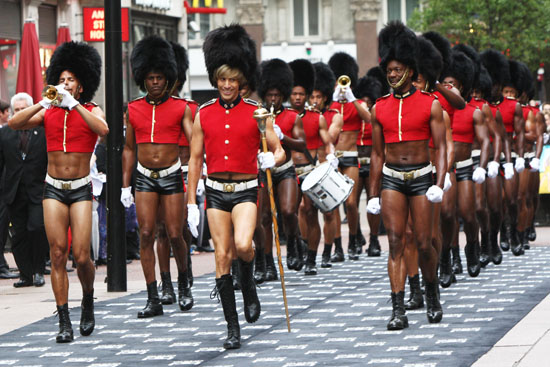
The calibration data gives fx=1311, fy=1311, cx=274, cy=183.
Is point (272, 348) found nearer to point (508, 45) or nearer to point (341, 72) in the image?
point (341, 72)

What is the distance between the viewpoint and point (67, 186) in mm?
9836

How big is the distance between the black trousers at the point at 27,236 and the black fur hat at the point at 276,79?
279cm

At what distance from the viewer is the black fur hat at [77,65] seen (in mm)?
10500

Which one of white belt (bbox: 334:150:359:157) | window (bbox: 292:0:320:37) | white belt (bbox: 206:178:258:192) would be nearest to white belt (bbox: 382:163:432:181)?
white belt (bbox: 206:178:258:192)

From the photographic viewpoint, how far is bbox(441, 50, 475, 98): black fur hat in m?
13.5

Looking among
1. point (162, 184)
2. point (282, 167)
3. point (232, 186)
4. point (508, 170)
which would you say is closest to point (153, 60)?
point (162, 184)

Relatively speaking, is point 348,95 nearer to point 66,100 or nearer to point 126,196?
point 126,196

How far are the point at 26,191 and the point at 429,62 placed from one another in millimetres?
5281

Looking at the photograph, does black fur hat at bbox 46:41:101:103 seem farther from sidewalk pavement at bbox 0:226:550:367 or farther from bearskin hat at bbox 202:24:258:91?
sidewalk pavement at bbox 0:226:550:367

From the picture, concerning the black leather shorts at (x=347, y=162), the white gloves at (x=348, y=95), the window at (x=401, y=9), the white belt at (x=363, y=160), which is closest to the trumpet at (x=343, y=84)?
the white gloves at (x=348, y=95)

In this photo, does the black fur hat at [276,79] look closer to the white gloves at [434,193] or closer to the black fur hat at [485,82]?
the black fur hat at [485,82]

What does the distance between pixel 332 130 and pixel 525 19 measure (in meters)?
32.5

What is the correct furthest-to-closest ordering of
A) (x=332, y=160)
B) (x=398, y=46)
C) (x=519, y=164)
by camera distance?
(x=519, y=164)
(x=332, y=160)
(x=398, y=46)

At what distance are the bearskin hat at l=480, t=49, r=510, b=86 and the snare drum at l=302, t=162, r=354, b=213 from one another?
12.3 ft
